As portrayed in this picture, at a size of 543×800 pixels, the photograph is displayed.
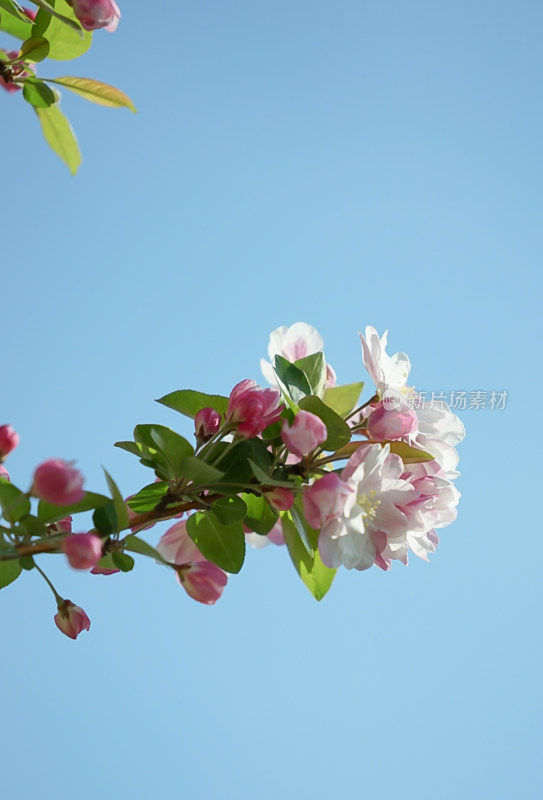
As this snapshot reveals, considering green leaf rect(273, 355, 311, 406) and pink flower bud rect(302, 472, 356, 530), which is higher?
green leaf rect(273, 355, 311, 406)

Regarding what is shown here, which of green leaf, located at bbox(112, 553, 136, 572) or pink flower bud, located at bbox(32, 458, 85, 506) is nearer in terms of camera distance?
pink flower bud, located at bbox(32, 458, 85, 506)

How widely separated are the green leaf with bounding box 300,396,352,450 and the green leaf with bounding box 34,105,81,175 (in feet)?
1.96

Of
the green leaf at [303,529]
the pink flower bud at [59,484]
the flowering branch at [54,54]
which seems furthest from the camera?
the flowering branch at [54,54]

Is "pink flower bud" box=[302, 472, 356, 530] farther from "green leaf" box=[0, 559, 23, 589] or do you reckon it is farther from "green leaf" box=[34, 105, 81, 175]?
"green leaf" box=[34, 105, 81, 175]

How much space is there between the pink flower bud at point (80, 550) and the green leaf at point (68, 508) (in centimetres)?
5

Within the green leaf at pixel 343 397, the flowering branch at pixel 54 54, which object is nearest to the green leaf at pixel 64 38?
the flowering branch at pixel 54 54

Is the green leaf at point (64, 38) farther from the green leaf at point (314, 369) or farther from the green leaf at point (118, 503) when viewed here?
the green leaf at point (118, 503)

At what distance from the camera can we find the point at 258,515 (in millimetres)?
863

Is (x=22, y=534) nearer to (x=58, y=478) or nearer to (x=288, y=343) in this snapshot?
(x=58, y=478)

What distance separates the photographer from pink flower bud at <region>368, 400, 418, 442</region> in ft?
2.79

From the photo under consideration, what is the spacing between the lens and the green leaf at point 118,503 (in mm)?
676

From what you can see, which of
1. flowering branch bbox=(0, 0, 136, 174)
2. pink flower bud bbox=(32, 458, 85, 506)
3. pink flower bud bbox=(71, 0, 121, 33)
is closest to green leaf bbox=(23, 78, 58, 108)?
flowering branch bbox=(0, 0, 136, 174)

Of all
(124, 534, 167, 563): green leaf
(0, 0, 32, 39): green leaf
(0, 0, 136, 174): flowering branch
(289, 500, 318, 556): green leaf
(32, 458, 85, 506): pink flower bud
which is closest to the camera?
Result: (32, 458, 85, 506): pink flower bud

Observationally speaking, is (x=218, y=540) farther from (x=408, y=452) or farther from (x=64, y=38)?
(x=64, y=38)
